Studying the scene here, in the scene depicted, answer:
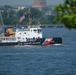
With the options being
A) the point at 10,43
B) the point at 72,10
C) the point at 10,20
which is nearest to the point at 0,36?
the point at 10,43

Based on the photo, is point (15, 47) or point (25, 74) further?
point (15, 47)

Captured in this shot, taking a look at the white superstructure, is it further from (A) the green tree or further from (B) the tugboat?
(A) the green tree

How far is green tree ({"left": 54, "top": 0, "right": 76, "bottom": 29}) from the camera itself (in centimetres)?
973

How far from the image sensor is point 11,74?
31.7 m

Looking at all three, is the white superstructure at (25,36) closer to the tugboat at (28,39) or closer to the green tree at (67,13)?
the tugboat at (28,39)

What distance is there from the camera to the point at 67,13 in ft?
32.4

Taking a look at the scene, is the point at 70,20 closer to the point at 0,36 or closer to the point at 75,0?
the point at 75,0

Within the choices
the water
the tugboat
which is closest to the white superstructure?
the tugboat

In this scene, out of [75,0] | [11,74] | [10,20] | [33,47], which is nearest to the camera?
[75,0]

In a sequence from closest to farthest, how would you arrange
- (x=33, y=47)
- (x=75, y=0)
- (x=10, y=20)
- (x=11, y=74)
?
(x=75, y=0)
(x=11, y=74)
(x=33, y=47)
(x=10, y=20)

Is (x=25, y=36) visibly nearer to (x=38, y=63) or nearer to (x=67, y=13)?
(x=38, y=63)

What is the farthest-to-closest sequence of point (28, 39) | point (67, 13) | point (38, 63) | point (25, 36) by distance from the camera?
point (25, 36) → point (28, 39) → point (38, 63) → point (67, 13)

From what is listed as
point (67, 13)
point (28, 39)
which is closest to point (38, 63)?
point (28, 39)

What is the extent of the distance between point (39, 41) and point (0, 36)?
550 cm
